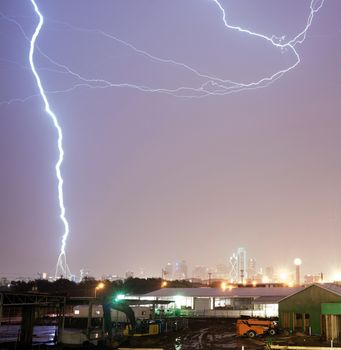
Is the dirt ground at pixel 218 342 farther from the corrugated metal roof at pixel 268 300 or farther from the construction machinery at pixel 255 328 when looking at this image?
the corrugated metal roof at pixel 268 300

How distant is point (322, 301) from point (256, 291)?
3658cm

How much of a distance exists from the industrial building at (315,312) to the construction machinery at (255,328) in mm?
2361

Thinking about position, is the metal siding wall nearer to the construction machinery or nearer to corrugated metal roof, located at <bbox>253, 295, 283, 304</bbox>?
the construction machinery

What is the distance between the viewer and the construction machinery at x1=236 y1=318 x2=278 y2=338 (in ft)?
108

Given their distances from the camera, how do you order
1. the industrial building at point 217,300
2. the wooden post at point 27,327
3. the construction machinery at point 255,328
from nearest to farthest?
the wooden post at point 27,327 → the construction machinery at point 255,328 → the industrial building at point 217,300

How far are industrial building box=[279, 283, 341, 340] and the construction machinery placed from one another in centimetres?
236

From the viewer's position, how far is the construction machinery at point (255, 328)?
33031 mm

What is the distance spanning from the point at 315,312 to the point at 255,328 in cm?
420

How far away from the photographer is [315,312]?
32.8 metres

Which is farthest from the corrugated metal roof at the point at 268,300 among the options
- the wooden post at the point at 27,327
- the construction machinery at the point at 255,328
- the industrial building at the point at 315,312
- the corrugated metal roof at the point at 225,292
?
the wooden post at the point at 27,327

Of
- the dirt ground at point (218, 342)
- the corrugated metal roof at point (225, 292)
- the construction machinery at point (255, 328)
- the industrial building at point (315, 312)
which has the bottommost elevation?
the dirt ground at point (218, 342)

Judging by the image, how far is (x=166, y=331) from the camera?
38.7 metres

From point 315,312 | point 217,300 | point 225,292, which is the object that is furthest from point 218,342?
point 225,292

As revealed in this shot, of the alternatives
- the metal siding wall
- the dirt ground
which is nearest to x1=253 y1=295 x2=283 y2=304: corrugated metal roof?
the metal siding wall
